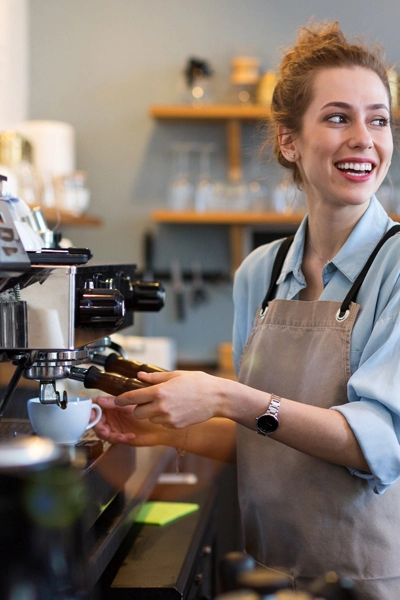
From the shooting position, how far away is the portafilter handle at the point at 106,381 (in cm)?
106

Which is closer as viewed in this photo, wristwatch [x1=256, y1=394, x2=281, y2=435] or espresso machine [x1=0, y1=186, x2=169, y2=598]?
espresso machine [x1=0, y1=186, x2=169, y2=598]

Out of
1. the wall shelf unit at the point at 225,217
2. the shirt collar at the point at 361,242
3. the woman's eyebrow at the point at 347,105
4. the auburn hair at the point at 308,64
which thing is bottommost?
the wall shelf unit at the point at 225,217

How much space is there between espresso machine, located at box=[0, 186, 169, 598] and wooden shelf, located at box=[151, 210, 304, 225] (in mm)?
2328

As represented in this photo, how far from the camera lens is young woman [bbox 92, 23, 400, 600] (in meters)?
1.11

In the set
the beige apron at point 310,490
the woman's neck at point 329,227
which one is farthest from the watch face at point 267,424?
the woman's neck at point 329,227

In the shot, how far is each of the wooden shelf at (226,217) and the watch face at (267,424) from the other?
2423mm

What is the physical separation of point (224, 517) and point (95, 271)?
1323mm

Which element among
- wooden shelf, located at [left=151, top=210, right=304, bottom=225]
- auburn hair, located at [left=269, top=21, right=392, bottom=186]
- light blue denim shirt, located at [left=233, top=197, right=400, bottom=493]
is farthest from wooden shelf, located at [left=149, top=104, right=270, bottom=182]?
light blue denim shirt, located at [left=233, top=197, right=400, bottom=493]

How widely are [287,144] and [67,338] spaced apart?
0.68 m

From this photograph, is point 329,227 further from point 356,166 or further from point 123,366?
point 123,366

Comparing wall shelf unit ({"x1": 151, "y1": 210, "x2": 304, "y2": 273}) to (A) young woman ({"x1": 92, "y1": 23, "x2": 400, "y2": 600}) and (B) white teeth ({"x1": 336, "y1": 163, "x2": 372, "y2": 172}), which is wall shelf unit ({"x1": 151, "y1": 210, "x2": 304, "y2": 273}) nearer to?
(A) young woman ({"x1": 92, "y1": 23, "x2": 400, "y2": 600})

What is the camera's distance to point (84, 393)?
2.39 meters

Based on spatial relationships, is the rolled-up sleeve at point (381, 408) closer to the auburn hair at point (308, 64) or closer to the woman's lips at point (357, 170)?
the woman's lips at point (357, 170)

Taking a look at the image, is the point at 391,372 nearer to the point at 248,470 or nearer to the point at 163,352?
the point at 248,470
